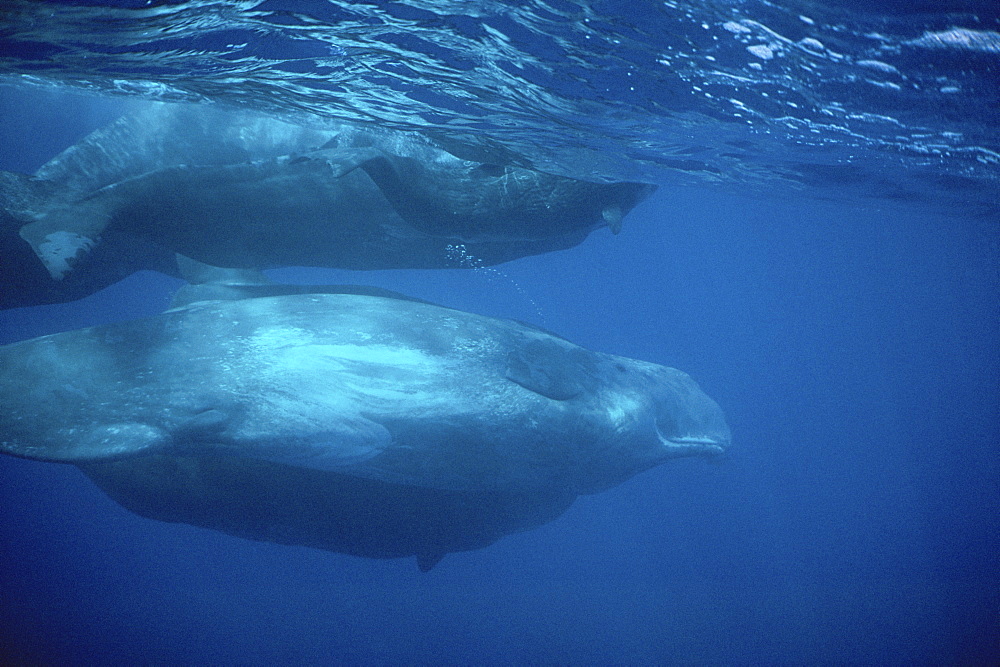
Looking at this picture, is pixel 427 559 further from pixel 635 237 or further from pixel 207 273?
pixel 635 237

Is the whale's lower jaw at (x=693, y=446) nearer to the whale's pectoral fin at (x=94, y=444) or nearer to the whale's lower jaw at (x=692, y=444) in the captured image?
the whale's lower jaw at (x=692, y=444)

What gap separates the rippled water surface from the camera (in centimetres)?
605

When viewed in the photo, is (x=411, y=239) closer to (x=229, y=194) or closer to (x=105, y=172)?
(x=229, y=194)

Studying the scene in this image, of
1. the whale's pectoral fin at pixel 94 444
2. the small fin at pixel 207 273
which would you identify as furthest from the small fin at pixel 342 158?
the whale's pectoral fin at pixel 94 444

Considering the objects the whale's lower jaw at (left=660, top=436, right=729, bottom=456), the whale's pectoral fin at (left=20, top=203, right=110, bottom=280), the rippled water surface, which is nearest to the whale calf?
the whale's pectoral fin at (left=20, top=203, right=110, bottom=280)

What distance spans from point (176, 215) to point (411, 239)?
267cm

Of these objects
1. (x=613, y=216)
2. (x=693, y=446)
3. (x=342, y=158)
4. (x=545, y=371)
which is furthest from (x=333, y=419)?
(x=693, y=446)

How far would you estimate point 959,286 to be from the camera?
58.0 m

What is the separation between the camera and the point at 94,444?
4.75 meters

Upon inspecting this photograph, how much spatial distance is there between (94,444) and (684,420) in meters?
7.23

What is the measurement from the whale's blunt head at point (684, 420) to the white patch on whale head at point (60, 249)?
705 cm

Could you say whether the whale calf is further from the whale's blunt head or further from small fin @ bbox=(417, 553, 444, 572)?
small fin @ bbox=(417, 553, 444, 572)

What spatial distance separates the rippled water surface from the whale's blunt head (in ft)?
14.8

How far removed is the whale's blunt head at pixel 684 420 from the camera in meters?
7.99
